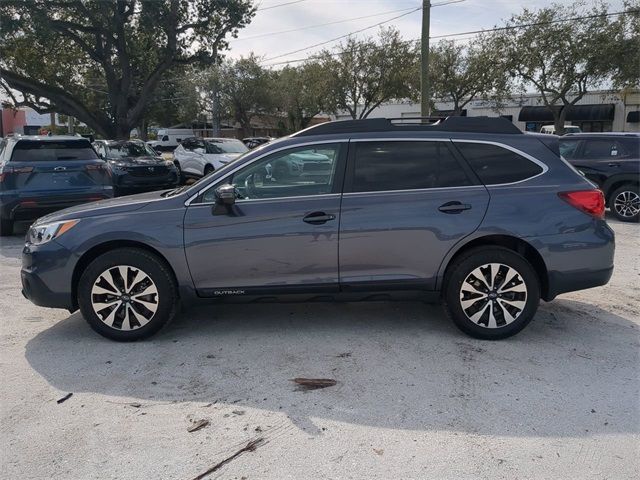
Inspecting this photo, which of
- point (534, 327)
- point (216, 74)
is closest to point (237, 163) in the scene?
point (534, 327)

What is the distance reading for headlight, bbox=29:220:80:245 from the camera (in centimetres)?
448

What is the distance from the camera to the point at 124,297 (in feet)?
14.7

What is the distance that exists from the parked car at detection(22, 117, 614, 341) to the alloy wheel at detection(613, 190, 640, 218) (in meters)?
7.29

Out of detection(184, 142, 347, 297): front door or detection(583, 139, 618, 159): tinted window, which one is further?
detection(583, 139, 618, 159): tinted window

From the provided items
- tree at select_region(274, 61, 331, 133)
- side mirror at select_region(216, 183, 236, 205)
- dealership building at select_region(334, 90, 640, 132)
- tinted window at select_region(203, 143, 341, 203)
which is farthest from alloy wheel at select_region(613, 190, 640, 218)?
dealership building at select_region(334, 90, 640, 132)

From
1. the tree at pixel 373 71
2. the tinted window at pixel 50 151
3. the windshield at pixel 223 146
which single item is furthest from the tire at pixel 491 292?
the tree at pixel 373 71

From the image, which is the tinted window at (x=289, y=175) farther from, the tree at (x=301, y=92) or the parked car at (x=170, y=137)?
the parked car at (x=170, y=137)

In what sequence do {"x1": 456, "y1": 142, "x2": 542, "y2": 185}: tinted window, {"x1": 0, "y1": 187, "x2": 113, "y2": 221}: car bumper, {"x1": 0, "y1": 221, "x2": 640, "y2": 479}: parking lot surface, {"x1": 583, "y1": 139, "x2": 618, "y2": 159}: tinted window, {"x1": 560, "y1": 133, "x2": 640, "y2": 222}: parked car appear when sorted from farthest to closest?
{"x1": 583, "y1": 139, "x2": 618, "y2": 159}: tinted window → {"x1": 560, "y1": 133, "x2": 640, "y2": 222}: parked car → {"x1": 0, "y1": 187, "x2": 113, "y2": 221}: car bumper → {"x1": 456, "y1": 142, "x2": 542, "y2": 185}: tinted window → {"x1": 0, "y1": 221, "x2": 640, "y2": 479}: parking lot surface

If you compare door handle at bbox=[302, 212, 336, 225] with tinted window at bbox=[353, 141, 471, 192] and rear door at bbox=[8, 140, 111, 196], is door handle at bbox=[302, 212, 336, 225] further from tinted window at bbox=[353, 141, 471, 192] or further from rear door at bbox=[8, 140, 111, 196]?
rear door at bbox=[8, 140, 111, 196]

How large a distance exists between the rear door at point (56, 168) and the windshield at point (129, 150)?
585 cm

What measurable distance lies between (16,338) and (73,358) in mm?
850

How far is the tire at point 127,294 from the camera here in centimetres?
441

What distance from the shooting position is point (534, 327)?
485 centimetres

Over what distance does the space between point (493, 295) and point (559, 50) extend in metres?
25.5
